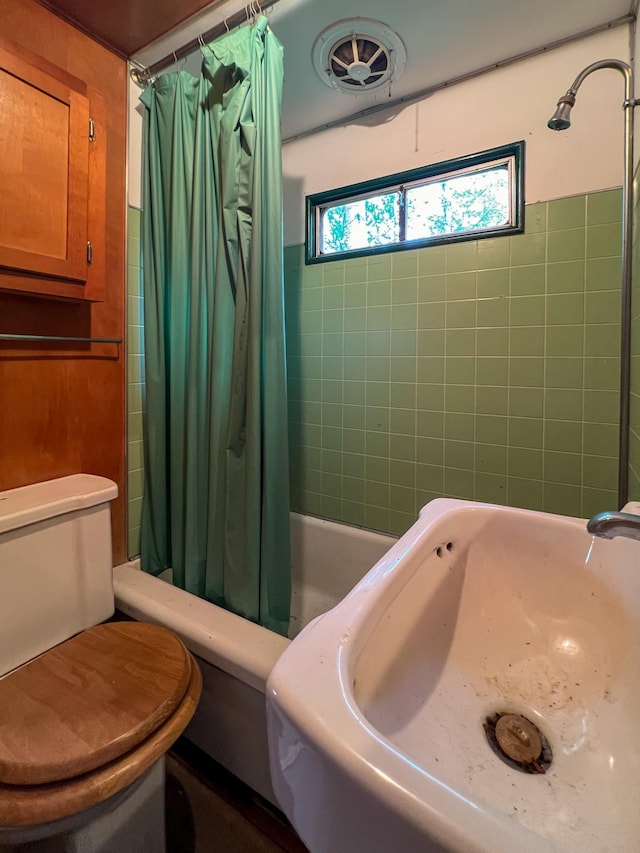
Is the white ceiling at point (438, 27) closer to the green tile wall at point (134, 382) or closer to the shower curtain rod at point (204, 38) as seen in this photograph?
the shower curtain rod at point (204, 38)

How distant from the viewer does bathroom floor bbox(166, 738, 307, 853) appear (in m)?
0.99

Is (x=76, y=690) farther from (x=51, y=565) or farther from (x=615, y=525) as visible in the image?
(x=615, y=525)

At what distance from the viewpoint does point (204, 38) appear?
50.7 inches

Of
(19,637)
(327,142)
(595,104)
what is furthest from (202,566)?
(595,104)

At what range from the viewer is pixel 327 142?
1.79 meters

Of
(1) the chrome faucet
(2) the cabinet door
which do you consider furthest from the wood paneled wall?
(1) the chrome faucet

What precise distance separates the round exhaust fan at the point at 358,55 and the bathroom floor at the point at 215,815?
7.69 ft

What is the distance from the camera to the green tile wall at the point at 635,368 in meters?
1.08

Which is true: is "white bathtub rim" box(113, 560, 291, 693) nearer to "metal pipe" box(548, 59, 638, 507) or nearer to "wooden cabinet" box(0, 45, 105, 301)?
"wooden cabinet" box(0, 45, 105, 301)

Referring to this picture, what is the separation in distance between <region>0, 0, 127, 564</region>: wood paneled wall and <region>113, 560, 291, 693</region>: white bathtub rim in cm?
29

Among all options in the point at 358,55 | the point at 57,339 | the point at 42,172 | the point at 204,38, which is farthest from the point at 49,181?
the point at 358,55

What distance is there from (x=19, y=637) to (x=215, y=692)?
51 centimetres

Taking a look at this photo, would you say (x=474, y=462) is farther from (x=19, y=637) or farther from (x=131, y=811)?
(x=19, y=637)

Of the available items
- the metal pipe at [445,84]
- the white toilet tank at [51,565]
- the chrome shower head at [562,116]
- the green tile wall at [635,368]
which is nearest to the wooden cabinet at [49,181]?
the white toilet tank at [51,565]
